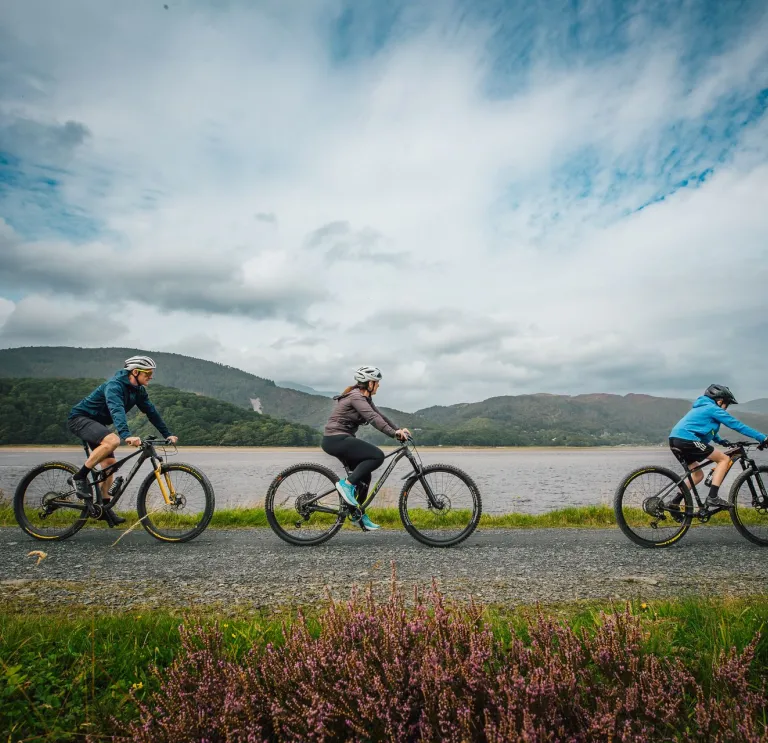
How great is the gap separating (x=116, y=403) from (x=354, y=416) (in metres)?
3.40

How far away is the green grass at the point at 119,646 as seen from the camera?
104 inches

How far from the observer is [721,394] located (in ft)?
26.8

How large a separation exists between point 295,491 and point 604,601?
182 inches

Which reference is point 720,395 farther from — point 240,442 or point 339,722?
point 240,442

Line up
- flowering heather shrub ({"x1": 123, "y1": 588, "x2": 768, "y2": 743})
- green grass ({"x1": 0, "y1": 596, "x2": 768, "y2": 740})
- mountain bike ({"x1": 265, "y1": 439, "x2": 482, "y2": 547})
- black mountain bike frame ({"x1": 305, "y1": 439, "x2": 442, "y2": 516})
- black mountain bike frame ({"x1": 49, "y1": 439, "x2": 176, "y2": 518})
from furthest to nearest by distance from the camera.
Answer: black mountain bike frame ({"x1": 49, "y1": 439, "x2": 176, "y2": 518}), black mountain bike frame ({"x1": 305, "y1": 439, "x2": 442, "y2": 516}), mountain bike ({"x1": 265, "y1": 439, "x2": 482, "y2": 547}), green grass ({"x1": 0, "y1": 596, "x2": 768, "y2": 740}), flowering heather shrub ({"x1": 123, "y1": 588, "x2": 768, "y2": 743})

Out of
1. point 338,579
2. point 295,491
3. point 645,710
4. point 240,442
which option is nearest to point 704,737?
point 645,710

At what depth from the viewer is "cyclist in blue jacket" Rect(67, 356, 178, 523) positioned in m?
7.46

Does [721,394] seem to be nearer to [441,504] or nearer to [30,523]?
[441,504]

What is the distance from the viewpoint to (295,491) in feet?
25.3

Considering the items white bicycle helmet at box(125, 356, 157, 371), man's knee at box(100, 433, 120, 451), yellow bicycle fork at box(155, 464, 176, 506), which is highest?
white bicycle helmet at box(125, 356, 157, 371)

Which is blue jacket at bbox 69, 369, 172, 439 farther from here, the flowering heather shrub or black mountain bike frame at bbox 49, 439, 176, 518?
the flowering heather shrub

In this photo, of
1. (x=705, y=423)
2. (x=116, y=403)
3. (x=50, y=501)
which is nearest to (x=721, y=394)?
(x=705, y=423)

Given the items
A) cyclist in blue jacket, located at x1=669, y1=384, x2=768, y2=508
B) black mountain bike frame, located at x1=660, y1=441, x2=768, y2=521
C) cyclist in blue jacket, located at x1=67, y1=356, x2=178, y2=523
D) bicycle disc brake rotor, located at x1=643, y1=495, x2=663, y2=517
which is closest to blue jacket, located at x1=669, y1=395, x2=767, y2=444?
cyclist in blue jacket, located at x1=669, y1=384, x2=768, y2=508

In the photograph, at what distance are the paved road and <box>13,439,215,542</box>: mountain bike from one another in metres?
0.27
